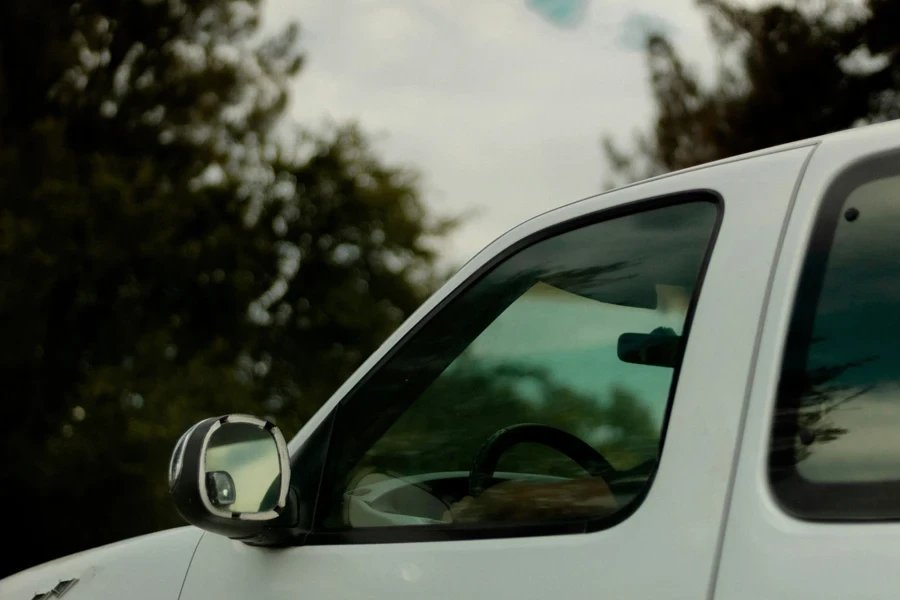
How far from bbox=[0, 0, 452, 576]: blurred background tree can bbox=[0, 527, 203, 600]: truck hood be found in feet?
38.1

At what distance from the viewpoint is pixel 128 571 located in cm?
239

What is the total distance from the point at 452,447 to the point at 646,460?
0.48m

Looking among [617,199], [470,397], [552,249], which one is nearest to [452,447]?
[470,397]

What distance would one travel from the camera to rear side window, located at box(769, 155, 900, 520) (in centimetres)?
139

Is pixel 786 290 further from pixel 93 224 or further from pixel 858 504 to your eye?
pixel 93 224

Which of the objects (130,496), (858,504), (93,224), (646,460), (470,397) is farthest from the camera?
(93,224)

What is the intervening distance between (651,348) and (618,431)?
0.14 meters

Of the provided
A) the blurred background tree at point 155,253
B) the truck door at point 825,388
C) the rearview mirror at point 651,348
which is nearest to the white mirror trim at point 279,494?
the rearview mirror at point 651,348

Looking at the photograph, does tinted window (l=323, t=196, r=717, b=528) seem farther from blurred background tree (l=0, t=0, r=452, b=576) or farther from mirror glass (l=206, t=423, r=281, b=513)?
blurred background tree (l=0, t=0, r=452, b=576)

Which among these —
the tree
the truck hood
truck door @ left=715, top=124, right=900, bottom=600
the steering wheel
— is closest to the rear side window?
truck door @ left=715, top=124, right=900, bottom=600

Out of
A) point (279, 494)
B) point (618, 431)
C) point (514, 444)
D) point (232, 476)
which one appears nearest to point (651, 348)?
point (618, 431)

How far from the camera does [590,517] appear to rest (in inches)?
65.0

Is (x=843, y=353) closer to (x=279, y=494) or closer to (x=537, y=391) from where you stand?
(x=537, y=391)

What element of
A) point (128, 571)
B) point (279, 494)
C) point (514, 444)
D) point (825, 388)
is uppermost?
point (825, 388)
